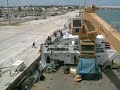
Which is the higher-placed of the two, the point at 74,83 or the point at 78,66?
the point at 78,66

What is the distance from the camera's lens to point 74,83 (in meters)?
A: 20.3

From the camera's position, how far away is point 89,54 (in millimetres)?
22328

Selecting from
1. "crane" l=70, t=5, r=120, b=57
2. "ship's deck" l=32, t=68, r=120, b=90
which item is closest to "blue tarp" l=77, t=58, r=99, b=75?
"ship's deck" l=32, t=68, r=120, b=90


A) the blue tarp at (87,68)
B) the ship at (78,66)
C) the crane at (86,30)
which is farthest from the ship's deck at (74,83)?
the crane at (86,30)

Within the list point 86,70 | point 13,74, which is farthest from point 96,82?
point 13,74

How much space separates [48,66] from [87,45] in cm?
400

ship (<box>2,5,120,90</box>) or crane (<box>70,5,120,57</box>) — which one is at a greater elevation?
crane (<box>70,5,120,57</box>)

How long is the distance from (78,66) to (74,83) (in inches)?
67.0

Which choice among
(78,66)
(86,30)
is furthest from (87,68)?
(86,30)

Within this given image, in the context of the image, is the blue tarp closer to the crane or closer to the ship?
the ship

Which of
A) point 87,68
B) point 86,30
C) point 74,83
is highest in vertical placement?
point 86,30

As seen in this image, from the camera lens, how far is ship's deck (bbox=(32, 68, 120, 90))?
1942 centimetres

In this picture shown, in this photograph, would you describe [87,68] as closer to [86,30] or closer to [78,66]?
[78,66]

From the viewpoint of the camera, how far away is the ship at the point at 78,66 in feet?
64.5
